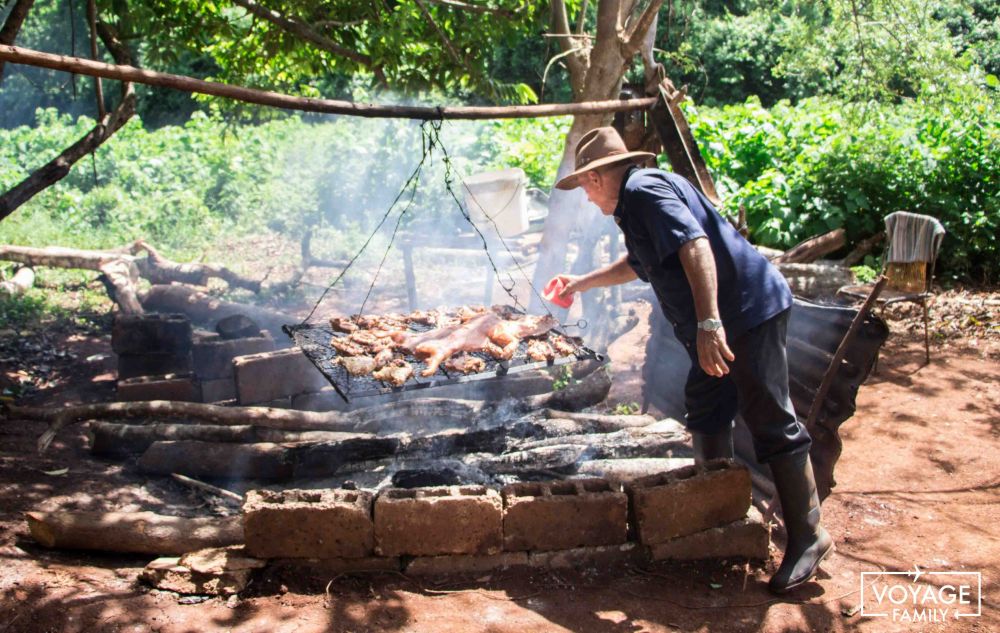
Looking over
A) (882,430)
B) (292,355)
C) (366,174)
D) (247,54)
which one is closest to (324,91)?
(366,174)

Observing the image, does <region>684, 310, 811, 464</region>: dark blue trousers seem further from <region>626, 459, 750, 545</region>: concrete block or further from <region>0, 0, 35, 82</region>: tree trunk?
<region>0, 0, 35, 82</region>: tree trunk

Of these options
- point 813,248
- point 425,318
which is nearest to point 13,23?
point 425,318

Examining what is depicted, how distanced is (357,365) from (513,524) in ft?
5.35

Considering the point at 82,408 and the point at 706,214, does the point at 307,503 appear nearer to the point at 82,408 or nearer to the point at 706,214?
the point at 706,214

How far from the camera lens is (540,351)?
5215mm

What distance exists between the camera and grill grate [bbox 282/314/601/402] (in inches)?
187

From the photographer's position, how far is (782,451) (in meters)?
3.94

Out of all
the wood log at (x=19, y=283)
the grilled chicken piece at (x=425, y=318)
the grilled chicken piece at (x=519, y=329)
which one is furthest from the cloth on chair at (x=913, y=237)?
the wood log at (x=19, y=283)

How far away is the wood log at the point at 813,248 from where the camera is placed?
9656 millimetres

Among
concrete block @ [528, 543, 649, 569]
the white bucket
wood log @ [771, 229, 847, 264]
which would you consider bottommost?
concrete block @ [528, 543, 649, 569]

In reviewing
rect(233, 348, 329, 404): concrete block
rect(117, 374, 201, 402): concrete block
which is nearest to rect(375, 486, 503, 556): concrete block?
rect(233, 348, 329, 404): concrete block

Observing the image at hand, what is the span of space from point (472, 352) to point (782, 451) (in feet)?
7.38

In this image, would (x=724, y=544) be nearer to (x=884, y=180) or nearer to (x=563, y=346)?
(x=563, y=346)

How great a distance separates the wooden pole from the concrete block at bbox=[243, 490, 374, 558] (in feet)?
6.90
